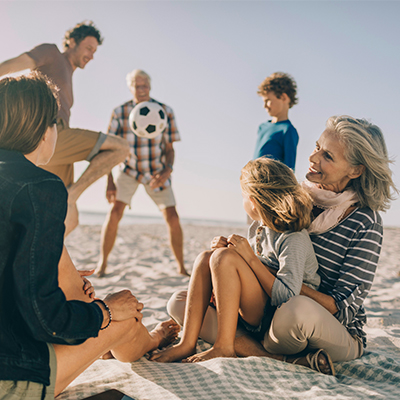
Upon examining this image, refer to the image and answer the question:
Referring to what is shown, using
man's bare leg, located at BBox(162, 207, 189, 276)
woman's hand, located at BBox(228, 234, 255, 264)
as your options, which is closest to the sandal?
woman's hand, located at BBox(228, 234, 255, 264)

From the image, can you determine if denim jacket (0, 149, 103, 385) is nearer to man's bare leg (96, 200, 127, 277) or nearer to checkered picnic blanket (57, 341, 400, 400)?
checkered picnic blanket (57, 341, 400, 400)

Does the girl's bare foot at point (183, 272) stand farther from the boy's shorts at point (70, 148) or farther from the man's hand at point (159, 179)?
the boy's shorts at point (70, 148)

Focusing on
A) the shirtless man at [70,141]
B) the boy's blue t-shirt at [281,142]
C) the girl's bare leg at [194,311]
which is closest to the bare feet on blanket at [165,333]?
the girl's bare leg at [194,311]

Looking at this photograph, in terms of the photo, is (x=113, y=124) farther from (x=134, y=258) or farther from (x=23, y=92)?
(x=23, y=92)

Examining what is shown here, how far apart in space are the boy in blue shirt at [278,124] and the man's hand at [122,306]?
101 inches

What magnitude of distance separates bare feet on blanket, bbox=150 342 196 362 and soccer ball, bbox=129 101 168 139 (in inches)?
112

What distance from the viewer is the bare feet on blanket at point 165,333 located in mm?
2082

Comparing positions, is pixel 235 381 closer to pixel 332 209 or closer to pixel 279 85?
pixel 332 209

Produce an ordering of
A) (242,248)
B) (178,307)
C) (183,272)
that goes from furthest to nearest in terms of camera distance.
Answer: (183,272)
(178,307)
(242,248)

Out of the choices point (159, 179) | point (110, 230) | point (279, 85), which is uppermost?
point (279, 85)

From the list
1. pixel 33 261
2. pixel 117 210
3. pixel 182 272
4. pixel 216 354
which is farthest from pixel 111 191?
pixel 33 261

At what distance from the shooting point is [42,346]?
1.24m

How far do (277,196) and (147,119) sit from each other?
8.75 feet

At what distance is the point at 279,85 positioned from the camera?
13.0 ft
